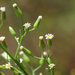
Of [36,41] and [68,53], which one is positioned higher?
[36,41]

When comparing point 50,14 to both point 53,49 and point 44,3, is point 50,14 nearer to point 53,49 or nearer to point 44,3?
point 44,3

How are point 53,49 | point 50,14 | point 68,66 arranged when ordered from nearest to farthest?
point 68,66 < point 53,49 < point 50,14

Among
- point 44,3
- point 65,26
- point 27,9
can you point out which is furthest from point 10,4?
point 65,26

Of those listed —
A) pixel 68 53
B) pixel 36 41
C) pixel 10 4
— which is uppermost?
pixel 10 4

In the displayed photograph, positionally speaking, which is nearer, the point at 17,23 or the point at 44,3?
the point at 17,23

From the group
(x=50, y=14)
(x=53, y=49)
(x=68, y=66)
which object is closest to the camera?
(x=68, y=66)

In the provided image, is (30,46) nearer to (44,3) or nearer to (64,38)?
(64,38)
